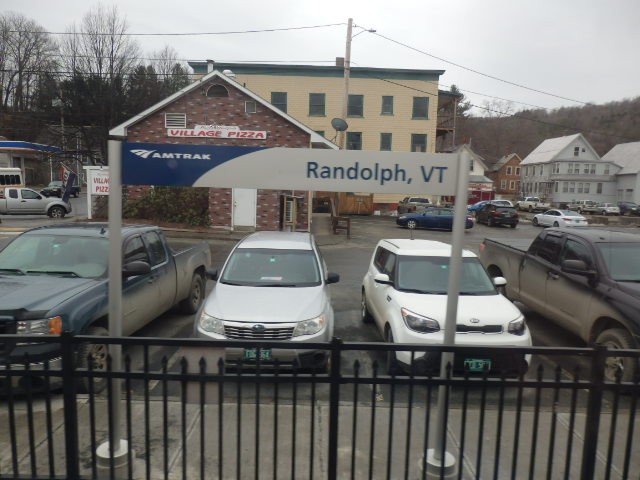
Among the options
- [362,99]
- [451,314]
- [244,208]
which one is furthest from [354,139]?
[451,314]

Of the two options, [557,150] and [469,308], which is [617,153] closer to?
[557,150]

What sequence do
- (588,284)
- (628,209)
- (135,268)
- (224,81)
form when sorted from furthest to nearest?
1. (628,209)
2. (224,81)
3. (588,284)
4. (135,268)

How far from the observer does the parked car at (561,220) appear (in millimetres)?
32031

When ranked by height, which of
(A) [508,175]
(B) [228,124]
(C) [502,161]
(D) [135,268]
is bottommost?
(D) [135,268]

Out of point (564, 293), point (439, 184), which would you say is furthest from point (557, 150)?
point (439, 184)

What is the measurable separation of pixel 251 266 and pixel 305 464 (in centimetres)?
348

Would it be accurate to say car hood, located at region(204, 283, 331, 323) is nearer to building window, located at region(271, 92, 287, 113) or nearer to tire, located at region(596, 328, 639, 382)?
tire, located at region(596, 328, 639, 382)

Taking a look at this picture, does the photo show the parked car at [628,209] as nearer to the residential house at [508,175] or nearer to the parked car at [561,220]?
the parked car at [561,220]

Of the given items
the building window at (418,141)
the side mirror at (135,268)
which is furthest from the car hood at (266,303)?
the building window at (418,141)

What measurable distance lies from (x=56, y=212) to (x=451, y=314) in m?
28.3

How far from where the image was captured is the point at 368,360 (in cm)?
607

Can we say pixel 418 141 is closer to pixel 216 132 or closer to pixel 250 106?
pixel 250 106

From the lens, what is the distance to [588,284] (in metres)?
6.18

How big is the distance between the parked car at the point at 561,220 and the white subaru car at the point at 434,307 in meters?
28.8
